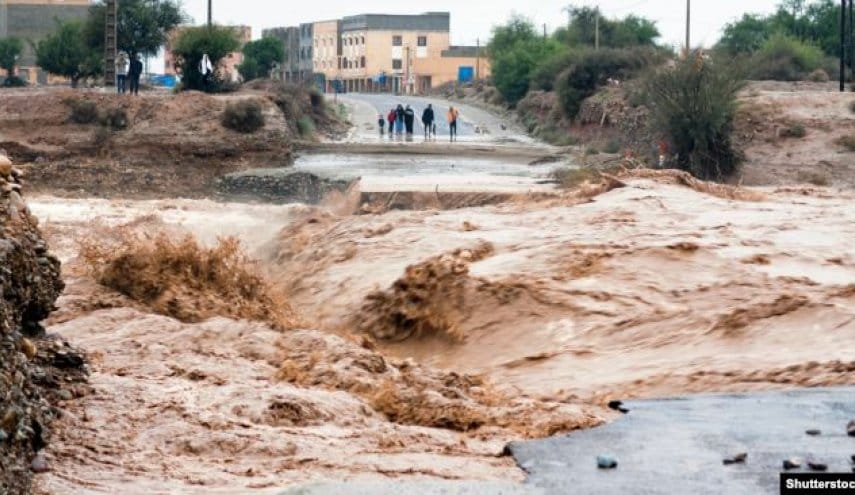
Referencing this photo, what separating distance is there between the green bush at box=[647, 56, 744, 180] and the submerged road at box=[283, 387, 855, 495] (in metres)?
29.5

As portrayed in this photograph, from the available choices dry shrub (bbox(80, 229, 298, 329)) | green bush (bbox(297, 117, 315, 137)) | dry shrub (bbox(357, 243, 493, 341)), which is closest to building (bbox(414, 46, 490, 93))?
green bush (bbox(297, 117, 315, 137))

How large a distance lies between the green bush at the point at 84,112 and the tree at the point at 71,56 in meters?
16.8

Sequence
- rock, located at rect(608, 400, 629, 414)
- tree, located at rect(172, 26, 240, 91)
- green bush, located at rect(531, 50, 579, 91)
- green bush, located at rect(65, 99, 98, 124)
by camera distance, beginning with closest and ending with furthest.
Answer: rock, located at rect(608, 400, 629, 414), green bush, located at rect(65, 99, 98, 124), tree, located at rect(172, 26, 240, 91), green bush, located at rect(531, 50, 579, 91)

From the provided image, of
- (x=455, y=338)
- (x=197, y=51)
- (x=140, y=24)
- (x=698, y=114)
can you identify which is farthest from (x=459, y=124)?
(x=455, y=338)

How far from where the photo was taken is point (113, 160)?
4644 cm

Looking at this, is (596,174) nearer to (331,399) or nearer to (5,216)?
(331,399)

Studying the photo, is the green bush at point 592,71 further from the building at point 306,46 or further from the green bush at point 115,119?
the building at point 306,46

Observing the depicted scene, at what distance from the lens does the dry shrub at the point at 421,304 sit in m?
17.2

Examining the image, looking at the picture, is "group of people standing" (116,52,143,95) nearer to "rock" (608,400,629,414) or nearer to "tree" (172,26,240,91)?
"tree" (172,26,240,91)

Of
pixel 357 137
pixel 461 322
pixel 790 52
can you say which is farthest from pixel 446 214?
pixel 790 52

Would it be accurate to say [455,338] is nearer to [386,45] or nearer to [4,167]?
[4,167]

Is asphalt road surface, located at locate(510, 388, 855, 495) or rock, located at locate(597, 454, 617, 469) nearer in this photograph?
asphalt road surface, located at locate(510, 388, 855, 495)

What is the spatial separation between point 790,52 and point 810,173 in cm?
3182

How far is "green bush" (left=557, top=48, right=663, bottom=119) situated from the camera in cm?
6331
